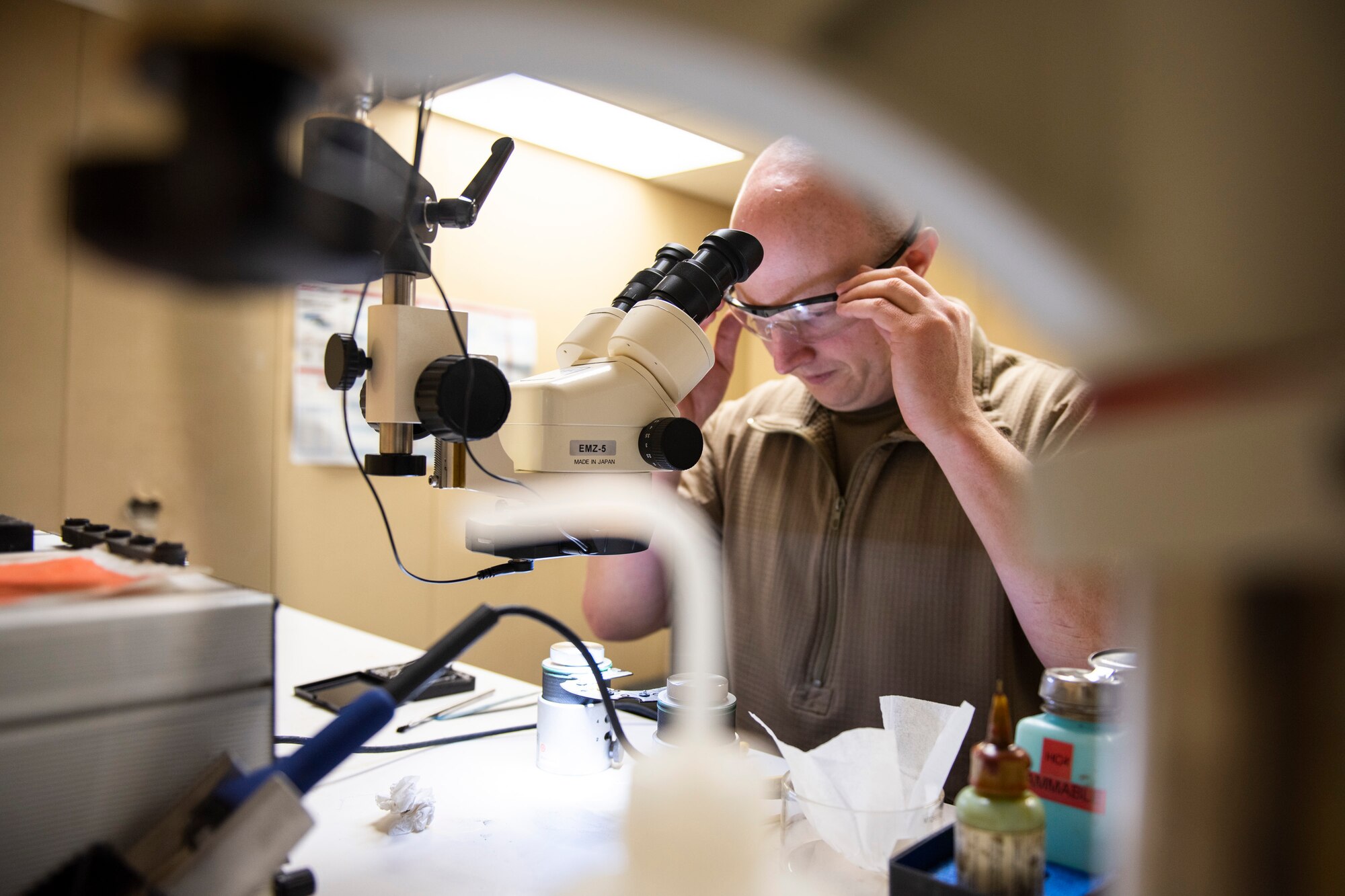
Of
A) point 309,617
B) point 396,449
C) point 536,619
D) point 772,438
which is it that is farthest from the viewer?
point 309,617

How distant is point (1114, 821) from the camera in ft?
0.77

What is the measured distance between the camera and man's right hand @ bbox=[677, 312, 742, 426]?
1.50 metres

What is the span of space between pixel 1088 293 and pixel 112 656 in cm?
52

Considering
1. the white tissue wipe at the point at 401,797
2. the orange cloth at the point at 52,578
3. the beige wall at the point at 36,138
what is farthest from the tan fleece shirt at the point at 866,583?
the beige wall at the point at 36,138

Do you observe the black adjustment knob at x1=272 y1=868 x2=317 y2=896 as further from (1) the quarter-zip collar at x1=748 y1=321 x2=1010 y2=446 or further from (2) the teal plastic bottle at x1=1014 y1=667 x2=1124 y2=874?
(1) the quarter-zip collar at x1=748 y1=321 x2=1010 y2=446

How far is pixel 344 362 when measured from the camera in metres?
0.69

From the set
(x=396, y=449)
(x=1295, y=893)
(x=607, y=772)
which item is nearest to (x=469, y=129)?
(x=396, y=449)

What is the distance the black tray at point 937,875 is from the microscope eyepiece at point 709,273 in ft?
1.73

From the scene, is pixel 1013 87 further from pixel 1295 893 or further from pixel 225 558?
pixel 225 558

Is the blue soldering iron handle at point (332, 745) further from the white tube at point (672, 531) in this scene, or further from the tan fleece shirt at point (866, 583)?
the tan fleece shirt at point (866, 583)

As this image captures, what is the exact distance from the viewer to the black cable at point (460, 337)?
45 centimetres

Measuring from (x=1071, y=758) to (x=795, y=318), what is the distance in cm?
87

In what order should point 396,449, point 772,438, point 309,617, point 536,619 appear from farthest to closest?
point 309,617 < point 772,438 < point 396,449 < point 536,619

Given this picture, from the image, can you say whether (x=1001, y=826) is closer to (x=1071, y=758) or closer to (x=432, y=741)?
(x=1071, y=758)
